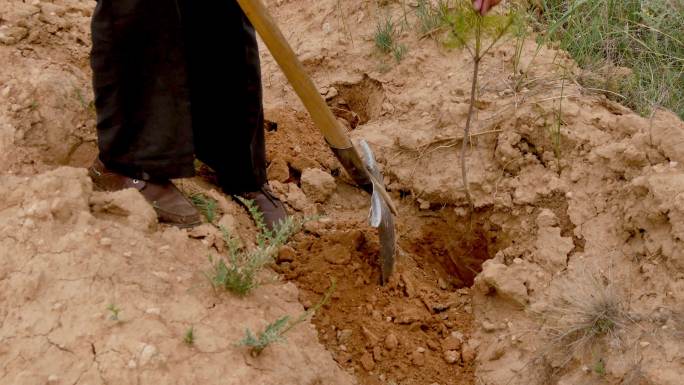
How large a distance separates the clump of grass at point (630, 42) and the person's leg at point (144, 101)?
1.69 meters

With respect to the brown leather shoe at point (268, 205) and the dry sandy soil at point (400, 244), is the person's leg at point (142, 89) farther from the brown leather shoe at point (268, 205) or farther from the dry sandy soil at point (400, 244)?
the brown leather shoe at point (268, 205)

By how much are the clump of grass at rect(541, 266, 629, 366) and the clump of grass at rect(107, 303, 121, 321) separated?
1205 millimetres

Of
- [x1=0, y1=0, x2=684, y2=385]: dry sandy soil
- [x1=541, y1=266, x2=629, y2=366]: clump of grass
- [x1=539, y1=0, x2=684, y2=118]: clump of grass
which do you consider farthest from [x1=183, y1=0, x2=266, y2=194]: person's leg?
[x1=539, y1=0, x2=684, y2=118]: clump of grass

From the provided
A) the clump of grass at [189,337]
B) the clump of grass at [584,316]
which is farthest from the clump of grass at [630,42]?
the clump of grass at [189,337]

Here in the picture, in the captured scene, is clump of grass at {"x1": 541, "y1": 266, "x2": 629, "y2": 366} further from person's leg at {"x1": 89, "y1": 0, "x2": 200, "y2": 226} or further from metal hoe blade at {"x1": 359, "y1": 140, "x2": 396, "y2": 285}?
person's leg at {"x1": 89, "y1": 0, "x2": 200, "y2": 226}

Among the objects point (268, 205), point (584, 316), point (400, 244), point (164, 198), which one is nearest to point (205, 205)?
point (164, 198)

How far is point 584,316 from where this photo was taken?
2002 millimetres

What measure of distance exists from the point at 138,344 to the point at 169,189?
0.65 meters

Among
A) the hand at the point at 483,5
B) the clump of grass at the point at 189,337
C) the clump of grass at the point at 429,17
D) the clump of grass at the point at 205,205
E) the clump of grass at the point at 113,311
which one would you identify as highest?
the hand at the point at 483,5

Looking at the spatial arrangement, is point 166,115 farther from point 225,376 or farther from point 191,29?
point 225,376

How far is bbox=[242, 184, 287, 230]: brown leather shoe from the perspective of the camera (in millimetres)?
2520

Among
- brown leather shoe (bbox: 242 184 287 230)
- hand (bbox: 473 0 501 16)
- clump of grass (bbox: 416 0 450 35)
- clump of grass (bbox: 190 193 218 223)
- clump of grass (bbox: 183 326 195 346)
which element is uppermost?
hand (bbox: 473 0 501 16)

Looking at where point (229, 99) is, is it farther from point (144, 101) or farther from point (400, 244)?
point (400, 244)

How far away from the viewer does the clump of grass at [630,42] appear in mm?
2842
